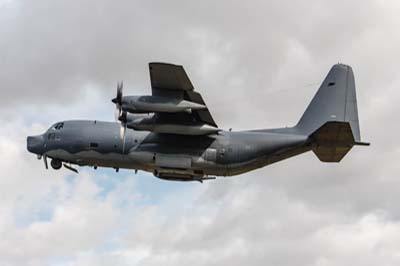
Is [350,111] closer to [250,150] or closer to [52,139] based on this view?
[250,150]

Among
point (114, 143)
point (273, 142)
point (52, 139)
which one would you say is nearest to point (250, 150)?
point (273, 142)

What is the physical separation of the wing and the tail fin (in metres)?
5.08

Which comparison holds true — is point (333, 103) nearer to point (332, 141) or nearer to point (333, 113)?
point (333, 113)

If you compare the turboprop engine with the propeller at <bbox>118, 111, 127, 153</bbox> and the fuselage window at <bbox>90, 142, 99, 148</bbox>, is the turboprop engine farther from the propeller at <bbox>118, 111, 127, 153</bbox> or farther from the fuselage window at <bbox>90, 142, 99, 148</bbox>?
the fuselage window at <bbox>90, 142, 99, 148</bbox>

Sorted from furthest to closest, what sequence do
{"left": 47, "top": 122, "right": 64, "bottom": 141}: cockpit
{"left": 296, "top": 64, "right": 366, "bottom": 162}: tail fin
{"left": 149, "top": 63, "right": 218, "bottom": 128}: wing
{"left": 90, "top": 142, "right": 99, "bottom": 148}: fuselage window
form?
1. {"left": 47, "top": 122, "right": 64, "bottom": 141}: cockpit
2. {"left": 90, "top": 142, "right": 99, "bottom": 148}: fuselage window
3. {"left": 296, "top": 64, "right": 366, "bottom": 162}: tail fin
4. {"left": 149, "top": 63, "right": 218, "bottom": 128}: wing

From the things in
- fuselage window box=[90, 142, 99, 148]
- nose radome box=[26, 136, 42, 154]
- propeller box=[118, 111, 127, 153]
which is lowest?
fuselage window box=[90, 142, 99, 148]

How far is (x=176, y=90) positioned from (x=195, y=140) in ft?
13.3

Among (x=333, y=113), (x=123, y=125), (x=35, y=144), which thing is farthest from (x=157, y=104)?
(x=333, y=113)

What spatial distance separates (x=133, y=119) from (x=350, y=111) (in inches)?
430

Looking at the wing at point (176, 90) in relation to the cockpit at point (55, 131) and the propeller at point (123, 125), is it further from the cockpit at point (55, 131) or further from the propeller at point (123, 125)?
the cockpit at point (55, 131)

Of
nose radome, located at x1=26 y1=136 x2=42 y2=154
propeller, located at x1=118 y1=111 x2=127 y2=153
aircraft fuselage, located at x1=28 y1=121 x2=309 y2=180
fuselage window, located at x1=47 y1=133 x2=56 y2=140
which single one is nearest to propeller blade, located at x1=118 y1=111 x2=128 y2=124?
propeller, located at x1=118 y1=111 x2=127 y2=153

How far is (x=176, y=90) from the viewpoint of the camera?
3419cm

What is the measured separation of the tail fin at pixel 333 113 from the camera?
37.1m

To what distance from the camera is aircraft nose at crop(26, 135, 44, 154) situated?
39188 mm
